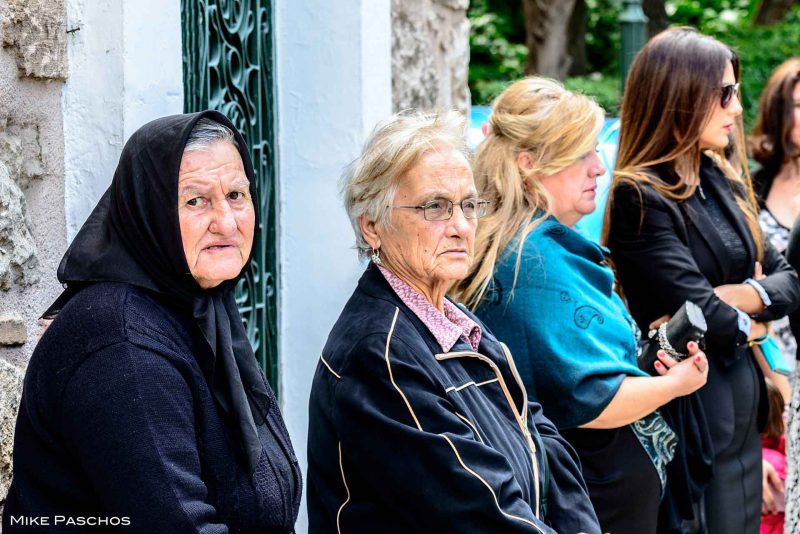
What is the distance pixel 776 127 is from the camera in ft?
15.9

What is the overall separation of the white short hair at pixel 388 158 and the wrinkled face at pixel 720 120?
1316mm

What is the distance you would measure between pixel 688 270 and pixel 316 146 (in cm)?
130

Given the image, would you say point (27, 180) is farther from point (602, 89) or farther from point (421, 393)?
point (602, 89)

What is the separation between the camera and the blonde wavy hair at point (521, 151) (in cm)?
304

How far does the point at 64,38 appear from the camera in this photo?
94.0 inches

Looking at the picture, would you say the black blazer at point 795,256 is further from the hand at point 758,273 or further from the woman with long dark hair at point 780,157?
the woman with long dark hair at point 780,157

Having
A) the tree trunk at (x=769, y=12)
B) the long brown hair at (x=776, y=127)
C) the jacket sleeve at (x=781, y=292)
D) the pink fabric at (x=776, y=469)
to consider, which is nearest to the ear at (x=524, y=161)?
the jacket sleeve at (x=781, y=292)

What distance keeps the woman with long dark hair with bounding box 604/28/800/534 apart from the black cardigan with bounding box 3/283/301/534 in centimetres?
193

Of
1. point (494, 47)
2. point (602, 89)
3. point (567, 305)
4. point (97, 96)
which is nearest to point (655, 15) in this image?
point (602, 89)

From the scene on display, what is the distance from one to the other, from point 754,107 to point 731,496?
6851 mm

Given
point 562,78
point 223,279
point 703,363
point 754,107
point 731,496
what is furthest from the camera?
point 562,78

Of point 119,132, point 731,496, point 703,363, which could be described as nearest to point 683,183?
point 703,363

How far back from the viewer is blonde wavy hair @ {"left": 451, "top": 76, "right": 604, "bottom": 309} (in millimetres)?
3045

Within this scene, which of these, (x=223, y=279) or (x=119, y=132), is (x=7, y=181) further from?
(x=223, y=279)
